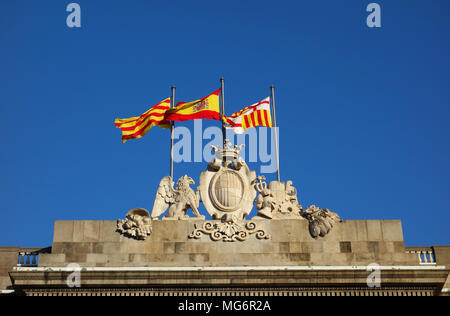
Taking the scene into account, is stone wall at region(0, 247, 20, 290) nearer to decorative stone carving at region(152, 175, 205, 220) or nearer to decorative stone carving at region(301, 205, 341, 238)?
decorative stone carving at region(152, 175, 205, 220)

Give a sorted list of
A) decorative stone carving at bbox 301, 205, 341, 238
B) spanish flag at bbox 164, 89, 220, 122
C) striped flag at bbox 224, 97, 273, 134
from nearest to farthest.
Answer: decorative stone carving at bbox 301, 205, 341, 238 < striped flag at bbox 224, 97, 273, 134 < spanish flag at bbox 164, 89, 220, 122

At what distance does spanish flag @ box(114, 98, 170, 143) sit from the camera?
36469mm

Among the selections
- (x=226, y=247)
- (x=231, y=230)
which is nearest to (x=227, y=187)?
(x=231, y=230)

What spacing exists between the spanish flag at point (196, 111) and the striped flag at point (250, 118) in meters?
0.68

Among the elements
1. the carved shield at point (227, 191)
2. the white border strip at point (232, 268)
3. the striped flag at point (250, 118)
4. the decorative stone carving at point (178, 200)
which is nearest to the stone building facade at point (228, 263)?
the white border strip at point (232, 268)

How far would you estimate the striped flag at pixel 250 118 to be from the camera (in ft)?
118

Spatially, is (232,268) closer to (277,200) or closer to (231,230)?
(231,230)

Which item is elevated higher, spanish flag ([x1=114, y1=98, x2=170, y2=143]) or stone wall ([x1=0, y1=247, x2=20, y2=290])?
spanish flag ([x1=114, y1=98, x2=170, y2=143])

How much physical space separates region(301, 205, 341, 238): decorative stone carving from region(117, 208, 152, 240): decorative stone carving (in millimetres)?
6200

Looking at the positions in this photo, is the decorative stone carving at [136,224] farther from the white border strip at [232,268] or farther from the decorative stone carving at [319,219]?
the decorative stone carving at [319,219]

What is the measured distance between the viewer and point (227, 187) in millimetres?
33031

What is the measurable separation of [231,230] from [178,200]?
251 centimetres

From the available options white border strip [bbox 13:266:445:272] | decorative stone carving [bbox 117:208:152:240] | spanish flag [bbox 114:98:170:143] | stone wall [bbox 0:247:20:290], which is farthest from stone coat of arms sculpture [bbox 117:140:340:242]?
stone wall [bbox 0:247:20:290]
